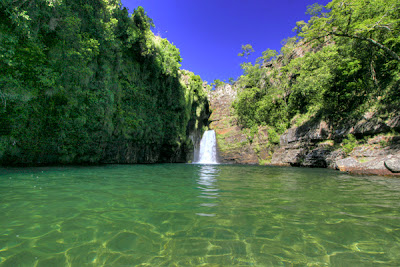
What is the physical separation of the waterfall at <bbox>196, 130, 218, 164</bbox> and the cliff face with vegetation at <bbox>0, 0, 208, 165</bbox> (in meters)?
12.0

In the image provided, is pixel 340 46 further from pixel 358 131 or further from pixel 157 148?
pixel 157 148

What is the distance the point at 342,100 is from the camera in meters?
18.9

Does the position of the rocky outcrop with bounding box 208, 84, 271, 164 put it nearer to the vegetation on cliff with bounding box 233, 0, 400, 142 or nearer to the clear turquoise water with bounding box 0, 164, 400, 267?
the vegetation on cliff with bounding box 233, 0, 400, 142

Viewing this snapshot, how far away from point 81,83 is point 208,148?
2592 centimetres

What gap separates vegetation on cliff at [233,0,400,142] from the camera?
14.3m

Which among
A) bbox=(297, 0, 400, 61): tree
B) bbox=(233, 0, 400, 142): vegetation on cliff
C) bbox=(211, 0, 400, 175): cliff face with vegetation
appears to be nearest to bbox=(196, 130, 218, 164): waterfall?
bbox=(211, 0, 400, 175): cliff face with vegetation

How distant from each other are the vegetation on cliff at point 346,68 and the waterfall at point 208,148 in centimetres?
1134

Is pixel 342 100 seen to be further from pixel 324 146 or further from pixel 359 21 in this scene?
pixel 359 21

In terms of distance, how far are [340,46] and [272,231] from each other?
2173 cm

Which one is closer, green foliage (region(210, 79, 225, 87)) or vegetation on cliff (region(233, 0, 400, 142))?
vegetation on cliff (region(233, 0, 400, 142))

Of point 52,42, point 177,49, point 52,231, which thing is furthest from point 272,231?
point 177,49

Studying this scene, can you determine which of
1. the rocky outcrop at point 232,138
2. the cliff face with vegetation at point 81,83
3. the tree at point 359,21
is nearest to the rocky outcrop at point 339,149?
the rocky outcrop at point 232,138

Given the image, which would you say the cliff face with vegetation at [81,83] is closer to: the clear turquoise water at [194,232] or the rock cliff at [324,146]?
the clear turquoise water at [194,232]

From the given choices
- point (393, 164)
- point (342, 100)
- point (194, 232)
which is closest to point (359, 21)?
point (342, 100)
